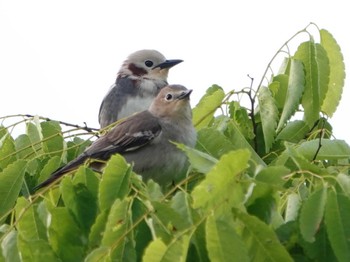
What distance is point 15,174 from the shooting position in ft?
19.6

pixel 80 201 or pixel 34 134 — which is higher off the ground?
pixel 80 201

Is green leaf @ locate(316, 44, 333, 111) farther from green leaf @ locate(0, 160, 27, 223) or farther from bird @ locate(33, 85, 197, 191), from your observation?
green leaf @ locate(0, 160, 27, 223)

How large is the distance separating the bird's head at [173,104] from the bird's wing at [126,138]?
167 mm

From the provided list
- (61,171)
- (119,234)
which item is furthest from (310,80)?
(119,234)

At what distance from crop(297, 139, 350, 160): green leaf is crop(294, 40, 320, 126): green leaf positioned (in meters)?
0.70

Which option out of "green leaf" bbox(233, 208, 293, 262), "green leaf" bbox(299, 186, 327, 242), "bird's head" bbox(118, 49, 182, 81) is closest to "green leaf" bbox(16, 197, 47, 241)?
"green leaf" bbox(233, 208, 293, 262)

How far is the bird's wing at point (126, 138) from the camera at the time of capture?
25.2ft

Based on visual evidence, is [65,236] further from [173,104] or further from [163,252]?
[173,104]

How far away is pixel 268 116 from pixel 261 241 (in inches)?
85.6

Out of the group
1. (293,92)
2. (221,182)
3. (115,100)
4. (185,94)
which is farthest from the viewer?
(115,100)

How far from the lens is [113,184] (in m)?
4.96

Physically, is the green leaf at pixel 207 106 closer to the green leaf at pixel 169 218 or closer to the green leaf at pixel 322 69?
the green leaf at pixel 322 69

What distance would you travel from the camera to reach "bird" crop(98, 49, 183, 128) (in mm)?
11148

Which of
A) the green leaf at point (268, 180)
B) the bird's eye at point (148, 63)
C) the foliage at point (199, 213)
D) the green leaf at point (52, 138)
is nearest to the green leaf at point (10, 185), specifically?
the foliage at point (199, 213)
